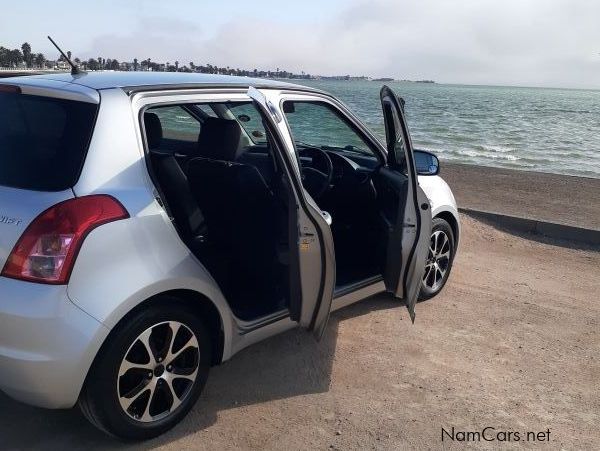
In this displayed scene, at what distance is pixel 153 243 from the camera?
268 centimetres

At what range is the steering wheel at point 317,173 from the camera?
4.13 m

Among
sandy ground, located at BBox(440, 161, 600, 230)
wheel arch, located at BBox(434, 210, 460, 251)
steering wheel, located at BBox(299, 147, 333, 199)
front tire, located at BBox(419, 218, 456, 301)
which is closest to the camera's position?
steering wheel, located at BBox(299, 147, 333, 199)

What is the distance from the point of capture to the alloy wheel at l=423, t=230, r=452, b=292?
4695mm

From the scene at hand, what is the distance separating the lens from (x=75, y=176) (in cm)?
252

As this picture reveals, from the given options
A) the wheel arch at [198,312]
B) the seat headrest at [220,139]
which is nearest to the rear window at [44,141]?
the wheel arch at [198,312]

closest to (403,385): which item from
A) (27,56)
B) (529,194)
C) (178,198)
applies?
(178,198)

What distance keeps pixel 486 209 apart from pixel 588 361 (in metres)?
4.25

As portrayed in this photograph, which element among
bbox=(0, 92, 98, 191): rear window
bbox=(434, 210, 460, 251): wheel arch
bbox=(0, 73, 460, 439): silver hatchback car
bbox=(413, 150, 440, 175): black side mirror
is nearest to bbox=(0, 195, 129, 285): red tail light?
bbox=(0, 73, 460, 439): silver hatchback car

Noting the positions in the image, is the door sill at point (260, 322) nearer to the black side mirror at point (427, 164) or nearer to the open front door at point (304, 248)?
the open front door at point (304, 248)

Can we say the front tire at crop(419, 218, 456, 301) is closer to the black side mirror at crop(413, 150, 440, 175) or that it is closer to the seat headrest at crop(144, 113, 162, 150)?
the black side mirror at crop(413, 150, 440, 175)

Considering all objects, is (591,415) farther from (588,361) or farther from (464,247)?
(464,247)

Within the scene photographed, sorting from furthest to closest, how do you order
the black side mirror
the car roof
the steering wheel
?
the black side mirror, the steering wheel, the car roof

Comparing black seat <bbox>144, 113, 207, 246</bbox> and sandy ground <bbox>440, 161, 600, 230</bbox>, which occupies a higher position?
black seat <bbox>144, 113, 207, 246</bbox>

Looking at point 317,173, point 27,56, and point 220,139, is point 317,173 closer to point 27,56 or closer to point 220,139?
point 220,139
